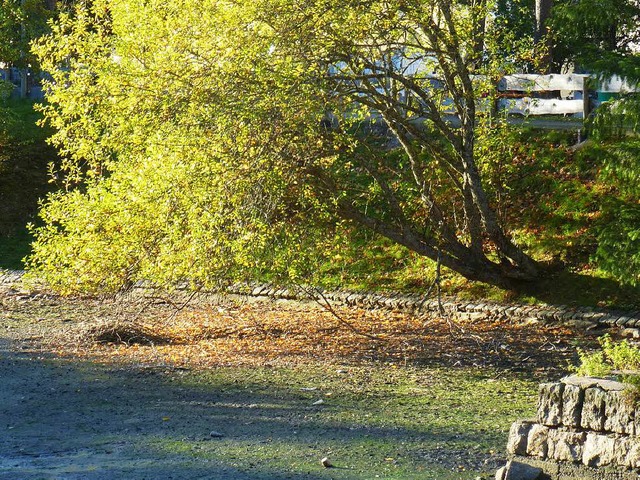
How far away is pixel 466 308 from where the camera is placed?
1496 centimetres

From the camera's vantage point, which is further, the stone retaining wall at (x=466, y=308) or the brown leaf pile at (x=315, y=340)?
the stone retaining wall at (x=466, y=308)

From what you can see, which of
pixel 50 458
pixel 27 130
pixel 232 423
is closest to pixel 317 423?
pixel 232 423

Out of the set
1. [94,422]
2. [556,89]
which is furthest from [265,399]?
[556,89]

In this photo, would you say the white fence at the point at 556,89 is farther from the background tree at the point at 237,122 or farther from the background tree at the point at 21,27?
the background tree at the point at 21,27

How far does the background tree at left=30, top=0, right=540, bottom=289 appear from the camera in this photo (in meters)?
11.3

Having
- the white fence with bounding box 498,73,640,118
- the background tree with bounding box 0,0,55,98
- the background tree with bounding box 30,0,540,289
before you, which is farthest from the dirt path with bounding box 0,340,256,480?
Answer: the background tree with bounding box 0,0,55,98

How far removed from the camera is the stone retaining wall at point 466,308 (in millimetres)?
13594

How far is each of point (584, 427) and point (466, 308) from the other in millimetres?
8119

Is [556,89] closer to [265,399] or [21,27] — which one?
[265,399]

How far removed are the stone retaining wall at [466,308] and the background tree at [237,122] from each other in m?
1.18

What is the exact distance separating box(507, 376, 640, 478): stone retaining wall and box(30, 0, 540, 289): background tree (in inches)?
189

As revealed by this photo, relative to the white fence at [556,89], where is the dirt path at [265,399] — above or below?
below

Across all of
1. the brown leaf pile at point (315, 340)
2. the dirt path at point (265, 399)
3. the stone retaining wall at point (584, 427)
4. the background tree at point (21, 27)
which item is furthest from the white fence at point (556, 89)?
the background tree at point (21, 27)

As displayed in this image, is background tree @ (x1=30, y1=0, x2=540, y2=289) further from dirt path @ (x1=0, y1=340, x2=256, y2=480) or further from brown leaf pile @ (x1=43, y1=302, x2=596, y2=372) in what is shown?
dirt path @ (x1=0, y1=340, x2=256, y2=480)
